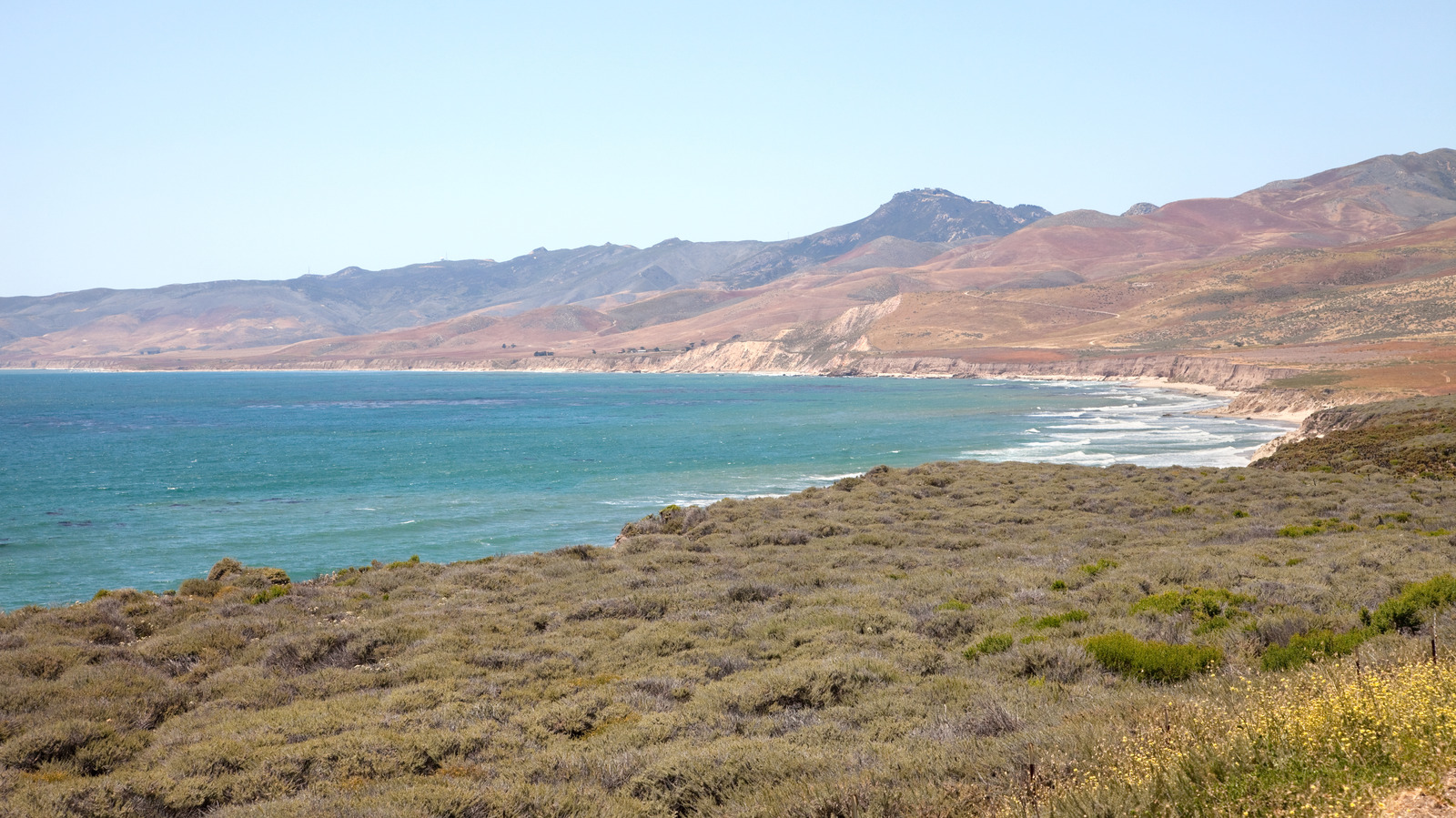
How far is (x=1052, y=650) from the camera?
10156mm

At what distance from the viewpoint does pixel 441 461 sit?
54281 mm

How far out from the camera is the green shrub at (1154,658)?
921 cm

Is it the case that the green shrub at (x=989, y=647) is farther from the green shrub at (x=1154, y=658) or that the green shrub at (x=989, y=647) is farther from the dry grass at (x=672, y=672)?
the green shrub at (x=1154, y=658)

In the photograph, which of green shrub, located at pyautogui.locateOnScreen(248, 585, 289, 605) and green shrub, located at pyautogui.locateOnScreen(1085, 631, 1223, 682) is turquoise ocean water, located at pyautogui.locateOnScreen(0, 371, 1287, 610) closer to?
green shrub, located at pyautogui.locateOnScreen(248, 585, 289, 605)

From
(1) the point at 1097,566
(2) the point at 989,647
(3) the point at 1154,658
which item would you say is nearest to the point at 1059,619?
(2) the point at 989,647

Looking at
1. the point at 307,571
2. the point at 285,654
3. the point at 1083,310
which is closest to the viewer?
the point at 285,654

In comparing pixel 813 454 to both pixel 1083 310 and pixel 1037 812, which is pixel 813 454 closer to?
pixel 1037 812

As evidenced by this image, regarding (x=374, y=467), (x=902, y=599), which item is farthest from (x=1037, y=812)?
(x=374, y=467)

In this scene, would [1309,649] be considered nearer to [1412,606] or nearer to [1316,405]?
[1412,606]

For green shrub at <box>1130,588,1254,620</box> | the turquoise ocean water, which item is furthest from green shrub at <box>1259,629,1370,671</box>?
the turquoise ocean water

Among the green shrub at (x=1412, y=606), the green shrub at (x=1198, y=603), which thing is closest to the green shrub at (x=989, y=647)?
the green shrub at (x=1198, y=603)

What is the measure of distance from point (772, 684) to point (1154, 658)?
4316 mm

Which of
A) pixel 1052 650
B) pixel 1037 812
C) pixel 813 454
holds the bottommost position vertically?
pixel 813 454

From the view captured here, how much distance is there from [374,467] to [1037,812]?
51851mm
